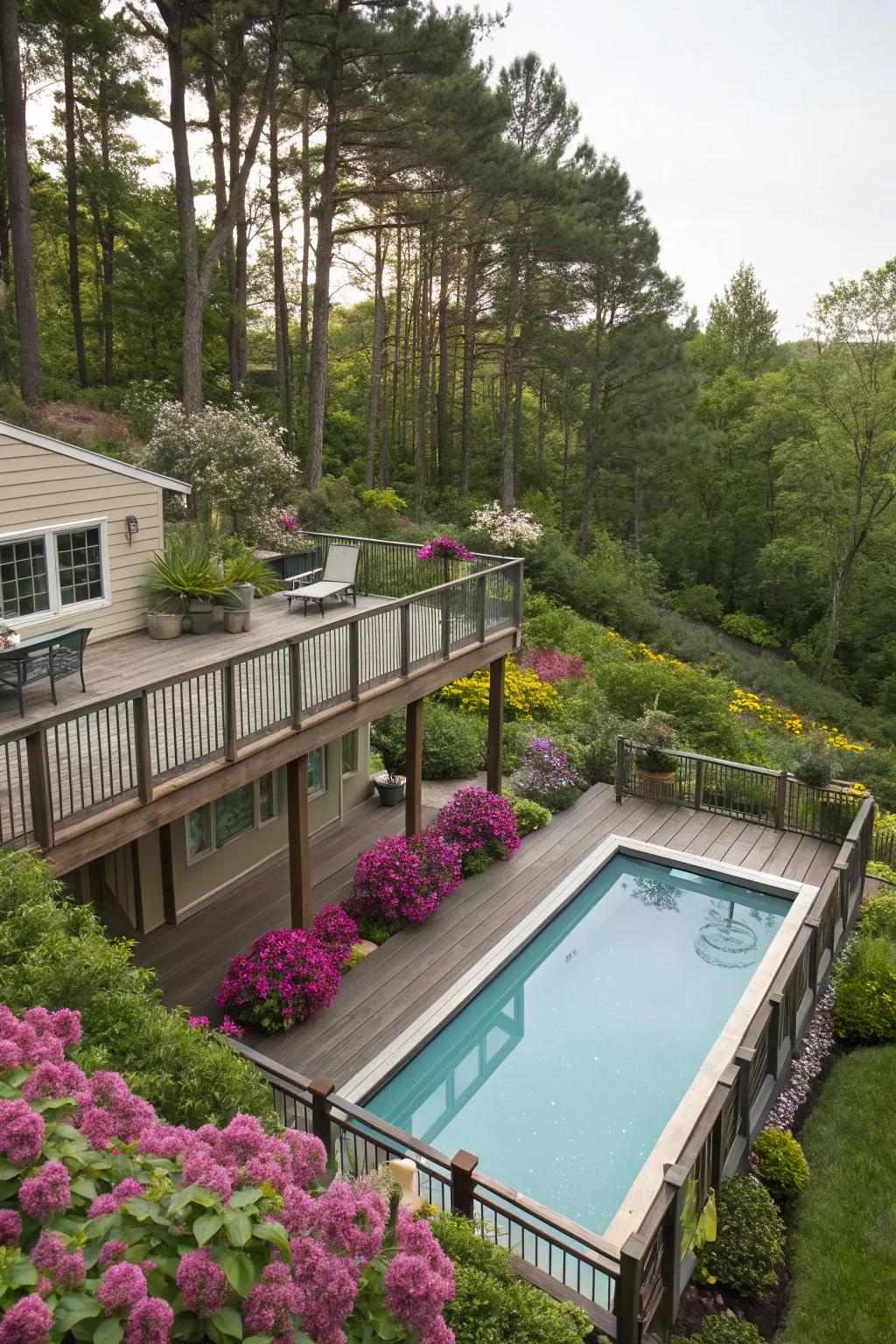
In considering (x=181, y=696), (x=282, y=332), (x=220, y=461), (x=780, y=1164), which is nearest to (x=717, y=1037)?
(x=780, y=1164)

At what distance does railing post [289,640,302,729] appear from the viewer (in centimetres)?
844

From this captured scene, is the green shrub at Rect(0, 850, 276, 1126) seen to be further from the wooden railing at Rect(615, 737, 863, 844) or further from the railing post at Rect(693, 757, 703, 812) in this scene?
the railing post at Rect(693, 757, 703, 812)

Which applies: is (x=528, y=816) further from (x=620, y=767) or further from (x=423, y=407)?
(x=423, y=407)

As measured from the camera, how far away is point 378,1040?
8.43 m

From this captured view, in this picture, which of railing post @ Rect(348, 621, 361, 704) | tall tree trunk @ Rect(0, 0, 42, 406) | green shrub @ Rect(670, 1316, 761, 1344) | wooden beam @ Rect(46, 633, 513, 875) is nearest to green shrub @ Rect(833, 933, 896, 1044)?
green shrub @ Rect(670, 1316, 761, 1344)

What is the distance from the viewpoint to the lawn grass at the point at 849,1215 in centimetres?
624

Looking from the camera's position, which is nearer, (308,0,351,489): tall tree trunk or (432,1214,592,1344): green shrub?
(432,1214,592,1344): green shrub

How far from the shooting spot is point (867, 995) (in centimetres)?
955

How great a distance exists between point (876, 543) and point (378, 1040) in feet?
88.5

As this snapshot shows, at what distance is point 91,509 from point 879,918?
10309mm

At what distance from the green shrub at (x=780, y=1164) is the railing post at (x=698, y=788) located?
6.42 meters

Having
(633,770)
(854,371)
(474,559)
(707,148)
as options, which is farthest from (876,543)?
(474,559)

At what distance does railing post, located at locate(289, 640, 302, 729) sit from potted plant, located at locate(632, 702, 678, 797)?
6888 mm

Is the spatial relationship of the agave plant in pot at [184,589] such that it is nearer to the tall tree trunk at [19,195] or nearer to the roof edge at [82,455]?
the roof edge at [82,455]
